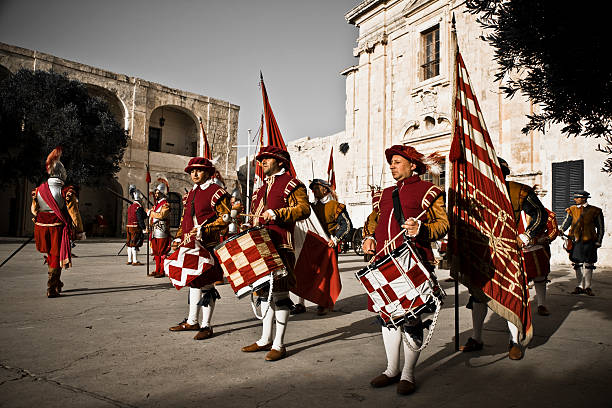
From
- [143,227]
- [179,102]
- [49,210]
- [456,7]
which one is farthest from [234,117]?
[49,210]

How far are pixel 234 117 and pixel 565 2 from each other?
29843 millimetres

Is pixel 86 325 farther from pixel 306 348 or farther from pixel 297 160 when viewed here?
pixel 297 160

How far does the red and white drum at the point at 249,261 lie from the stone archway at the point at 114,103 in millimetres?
26277

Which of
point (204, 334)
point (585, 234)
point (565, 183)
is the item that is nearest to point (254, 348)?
point (204, 334)

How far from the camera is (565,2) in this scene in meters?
3.28

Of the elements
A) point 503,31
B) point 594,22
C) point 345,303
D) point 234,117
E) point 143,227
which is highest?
point 234,117

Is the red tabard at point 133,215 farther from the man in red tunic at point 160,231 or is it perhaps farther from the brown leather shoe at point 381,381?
the brown leather shoe at point 381,381

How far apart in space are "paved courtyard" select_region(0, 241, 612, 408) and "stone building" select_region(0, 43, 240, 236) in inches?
791

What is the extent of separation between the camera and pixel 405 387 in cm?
287

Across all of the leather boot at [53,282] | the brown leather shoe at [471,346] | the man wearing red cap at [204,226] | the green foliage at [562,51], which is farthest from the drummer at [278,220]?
the leather boot at [53,282]

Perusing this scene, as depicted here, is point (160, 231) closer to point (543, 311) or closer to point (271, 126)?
point (271, 126)

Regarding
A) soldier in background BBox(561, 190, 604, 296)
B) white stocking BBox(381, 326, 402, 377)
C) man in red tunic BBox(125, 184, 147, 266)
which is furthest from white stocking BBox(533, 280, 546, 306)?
man in red tunic BBox(125, 184, 147, 266)

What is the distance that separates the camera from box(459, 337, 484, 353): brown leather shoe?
3894 millimetres

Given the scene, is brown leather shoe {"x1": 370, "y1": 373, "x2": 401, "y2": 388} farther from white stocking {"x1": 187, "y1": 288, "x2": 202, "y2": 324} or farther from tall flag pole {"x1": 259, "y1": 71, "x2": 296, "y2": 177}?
tall flag pole {"x1": 259, "y1": 71, "x2": 296, "y2": 177}
